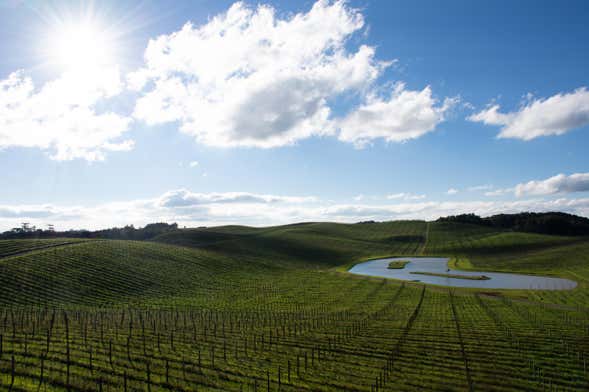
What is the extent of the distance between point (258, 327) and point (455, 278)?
77.3 m

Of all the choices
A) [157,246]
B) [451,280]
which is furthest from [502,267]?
[157,246]

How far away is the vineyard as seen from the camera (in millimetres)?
19812

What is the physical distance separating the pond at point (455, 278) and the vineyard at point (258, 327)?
8.38m

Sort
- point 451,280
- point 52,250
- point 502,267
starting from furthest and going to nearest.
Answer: point 502,267 → point 451,280 → point 52,250

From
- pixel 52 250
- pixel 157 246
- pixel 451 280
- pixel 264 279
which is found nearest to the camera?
pixel 52 250

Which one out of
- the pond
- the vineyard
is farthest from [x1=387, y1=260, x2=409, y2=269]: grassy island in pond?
the vineyard

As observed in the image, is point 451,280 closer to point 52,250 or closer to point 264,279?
point 264,279

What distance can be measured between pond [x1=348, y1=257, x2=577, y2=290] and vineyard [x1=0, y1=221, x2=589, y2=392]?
838cm

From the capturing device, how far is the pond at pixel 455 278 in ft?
273

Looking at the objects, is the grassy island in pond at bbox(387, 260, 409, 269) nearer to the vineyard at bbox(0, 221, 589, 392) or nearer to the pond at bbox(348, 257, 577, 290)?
the pond at bbox(348, 257, 577, 290)

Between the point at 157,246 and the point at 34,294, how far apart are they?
4978 centimetres

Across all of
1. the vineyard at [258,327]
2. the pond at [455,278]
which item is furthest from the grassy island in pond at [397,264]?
the vineyard at [258,327]

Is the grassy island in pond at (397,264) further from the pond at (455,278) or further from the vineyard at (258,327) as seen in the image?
the vineyard at (258,327)

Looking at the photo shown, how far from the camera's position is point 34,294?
50.3 m
